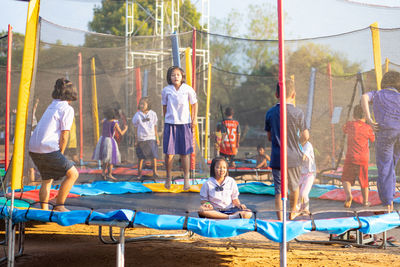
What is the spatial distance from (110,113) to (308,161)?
210 centimetres

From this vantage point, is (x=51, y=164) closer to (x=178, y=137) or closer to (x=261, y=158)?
(x=178, y=137)

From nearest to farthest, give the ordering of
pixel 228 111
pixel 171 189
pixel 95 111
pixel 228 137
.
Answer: pixel 95 111 → pixel 171 189 → pixel 228 111 → pixel 228 137

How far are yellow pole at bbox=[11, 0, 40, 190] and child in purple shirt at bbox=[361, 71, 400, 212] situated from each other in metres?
2.32

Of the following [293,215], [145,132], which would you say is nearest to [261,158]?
[145,132]

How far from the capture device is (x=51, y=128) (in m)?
3.08

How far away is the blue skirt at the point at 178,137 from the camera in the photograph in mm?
3902

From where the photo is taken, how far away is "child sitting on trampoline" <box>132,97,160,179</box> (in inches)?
166

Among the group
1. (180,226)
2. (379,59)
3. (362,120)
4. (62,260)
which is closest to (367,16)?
(379,59)

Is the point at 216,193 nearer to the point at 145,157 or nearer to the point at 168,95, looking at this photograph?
the point at 168,95

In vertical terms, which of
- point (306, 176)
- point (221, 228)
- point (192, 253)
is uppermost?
point (306, 176)

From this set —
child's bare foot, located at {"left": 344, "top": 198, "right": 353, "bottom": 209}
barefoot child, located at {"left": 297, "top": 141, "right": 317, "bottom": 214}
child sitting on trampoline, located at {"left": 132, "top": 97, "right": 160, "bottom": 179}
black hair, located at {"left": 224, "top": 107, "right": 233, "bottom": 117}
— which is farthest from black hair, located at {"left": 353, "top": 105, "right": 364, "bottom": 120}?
black hair, located at {"left": 224, "top": 107, "right": 233, "bottom": 117}

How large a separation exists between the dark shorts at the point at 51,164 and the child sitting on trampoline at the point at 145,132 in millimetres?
1110

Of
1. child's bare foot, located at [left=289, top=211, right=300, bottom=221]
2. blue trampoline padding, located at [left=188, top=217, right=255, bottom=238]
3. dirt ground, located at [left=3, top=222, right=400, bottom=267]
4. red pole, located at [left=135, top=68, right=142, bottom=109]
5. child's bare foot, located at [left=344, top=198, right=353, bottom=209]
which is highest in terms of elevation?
red pole, located at [left=135, top=68, right=142, bottom=109]

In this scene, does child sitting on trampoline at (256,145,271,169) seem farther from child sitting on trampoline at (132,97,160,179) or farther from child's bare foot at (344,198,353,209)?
child's bare foot at (344,198,353,209)
